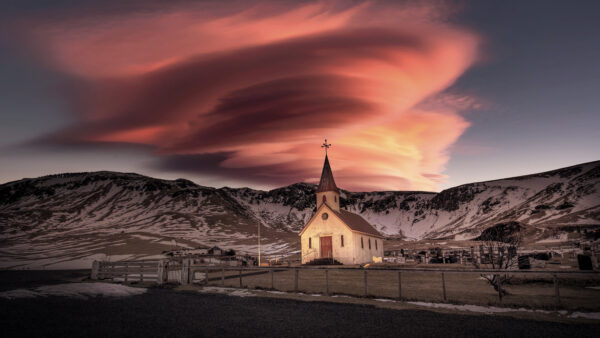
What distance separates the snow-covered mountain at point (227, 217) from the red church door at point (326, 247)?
124ft

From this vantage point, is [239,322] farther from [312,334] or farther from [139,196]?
[139,196]

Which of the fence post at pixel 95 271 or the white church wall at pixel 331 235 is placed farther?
the white church wall at pixel 331 235

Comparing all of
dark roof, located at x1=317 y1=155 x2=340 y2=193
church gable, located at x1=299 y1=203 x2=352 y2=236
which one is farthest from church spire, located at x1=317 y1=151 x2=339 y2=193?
church gable, located at x1=299 y1=203 x2=352 y2=236

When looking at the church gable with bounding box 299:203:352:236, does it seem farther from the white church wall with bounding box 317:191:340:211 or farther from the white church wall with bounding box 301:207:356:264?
the white church wall with bounding box 317:191:340:211

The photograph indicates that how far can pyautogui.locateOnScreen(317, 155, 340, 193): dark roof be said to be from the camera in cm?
4934

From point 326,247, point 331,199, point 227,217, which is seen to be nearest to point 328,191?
point 331,199

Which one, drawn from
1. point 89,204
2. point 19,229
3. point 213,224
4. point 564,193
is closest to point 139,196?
point 89,204

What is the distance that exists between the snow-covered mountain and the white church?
3640cm

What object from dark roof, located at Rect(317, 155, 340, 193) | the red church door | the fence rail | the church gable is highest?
dark roof, located at Rect(317, 155, 340, 193)

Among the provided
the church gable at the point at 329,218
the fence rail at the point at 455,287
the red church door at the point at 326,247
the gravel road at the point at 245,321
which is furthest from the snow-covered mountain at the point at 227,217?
the gravel road at the point at 245,321

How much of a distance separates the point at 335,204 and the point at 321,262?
894 centimetres

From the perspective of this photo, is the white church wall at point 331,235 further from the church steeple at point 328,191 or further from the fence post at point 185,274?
the fence post at point 185,274

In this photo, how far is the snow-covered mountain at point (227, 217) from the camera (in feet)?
291

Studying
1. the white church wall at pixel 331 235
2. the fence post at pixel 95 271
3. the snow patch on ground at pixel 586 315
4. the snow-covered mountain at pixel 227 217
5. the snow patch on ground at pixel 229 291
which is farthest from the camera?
the snow-covered mountain at pixel 227 217
